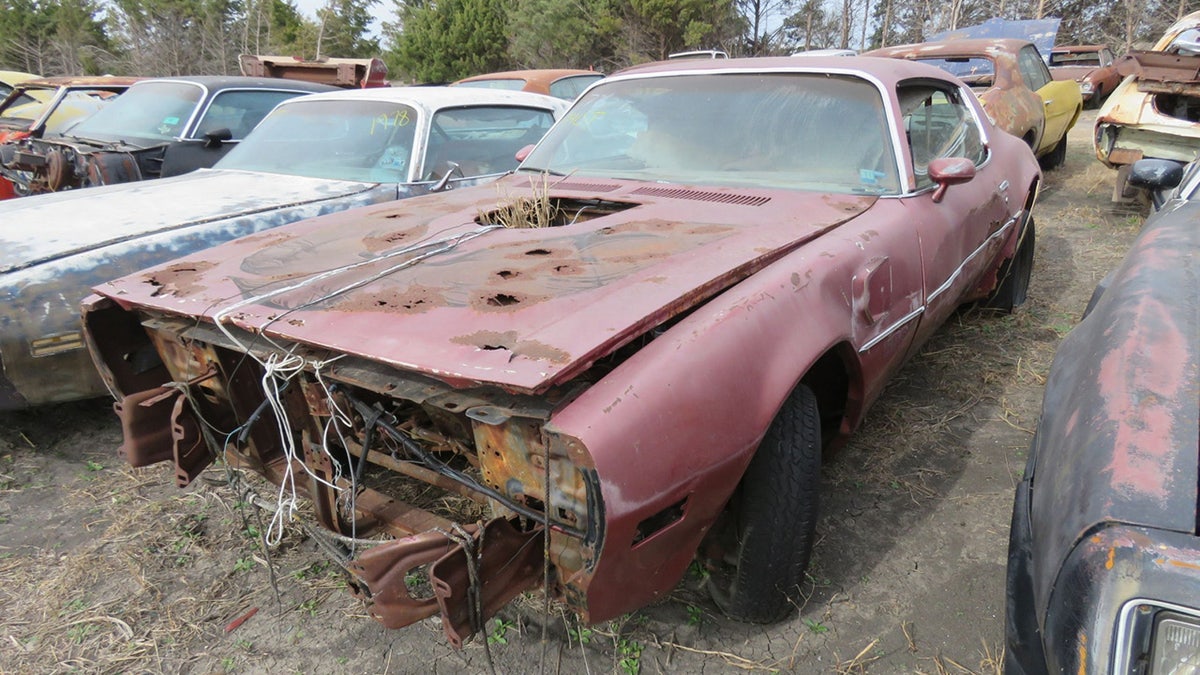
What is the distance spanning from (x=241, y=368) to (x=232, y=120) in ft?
14.2

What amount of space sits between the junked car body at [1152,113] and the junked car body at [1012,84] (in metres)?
0.60

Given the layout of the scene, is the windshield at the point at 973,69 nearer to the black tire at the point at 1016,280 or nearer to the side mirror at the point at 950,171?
the black tire at the point at 1016,280

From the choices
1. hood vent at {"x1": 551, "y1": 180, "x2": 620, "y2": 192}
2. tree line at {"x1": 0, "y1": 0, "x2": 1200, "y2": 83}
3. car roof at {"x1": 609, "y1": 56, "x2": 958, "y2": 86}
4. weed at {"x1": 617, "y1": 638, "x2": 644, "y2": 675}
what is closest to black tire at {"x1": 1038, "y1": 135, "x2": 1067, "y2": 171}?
car roof at {"x1": 609, "y1": 56, "x2": 958, "y2": 86}

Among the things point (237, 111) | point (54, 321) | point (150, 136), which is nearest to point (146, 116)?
point (150, 136)

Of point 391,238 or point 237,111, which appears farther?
point 237,111

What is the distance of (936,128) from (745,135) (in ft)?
3.62

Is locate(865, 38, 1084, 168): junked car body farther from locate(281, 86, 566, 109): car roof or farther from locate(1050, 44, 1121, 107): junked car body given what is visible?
locate(1050, 44, 1121, 107): junked car body

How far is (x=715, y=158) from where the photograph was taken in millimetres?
2867

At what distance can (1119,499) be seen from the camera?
45.3 inches

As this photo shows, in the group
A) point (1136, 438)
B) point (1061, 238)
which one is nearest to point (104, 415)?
point (1136, 438)

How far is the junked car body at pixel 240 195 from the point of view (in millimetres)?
2836

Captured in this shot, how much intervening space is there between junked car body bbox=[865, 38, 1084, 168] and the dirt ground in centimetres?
396

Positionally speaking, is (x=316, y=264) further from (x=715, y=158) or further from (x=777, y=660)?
(x=777, y=660)

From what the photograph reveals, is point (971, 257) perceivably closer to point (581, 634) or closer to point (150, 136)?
point (581, 634)
